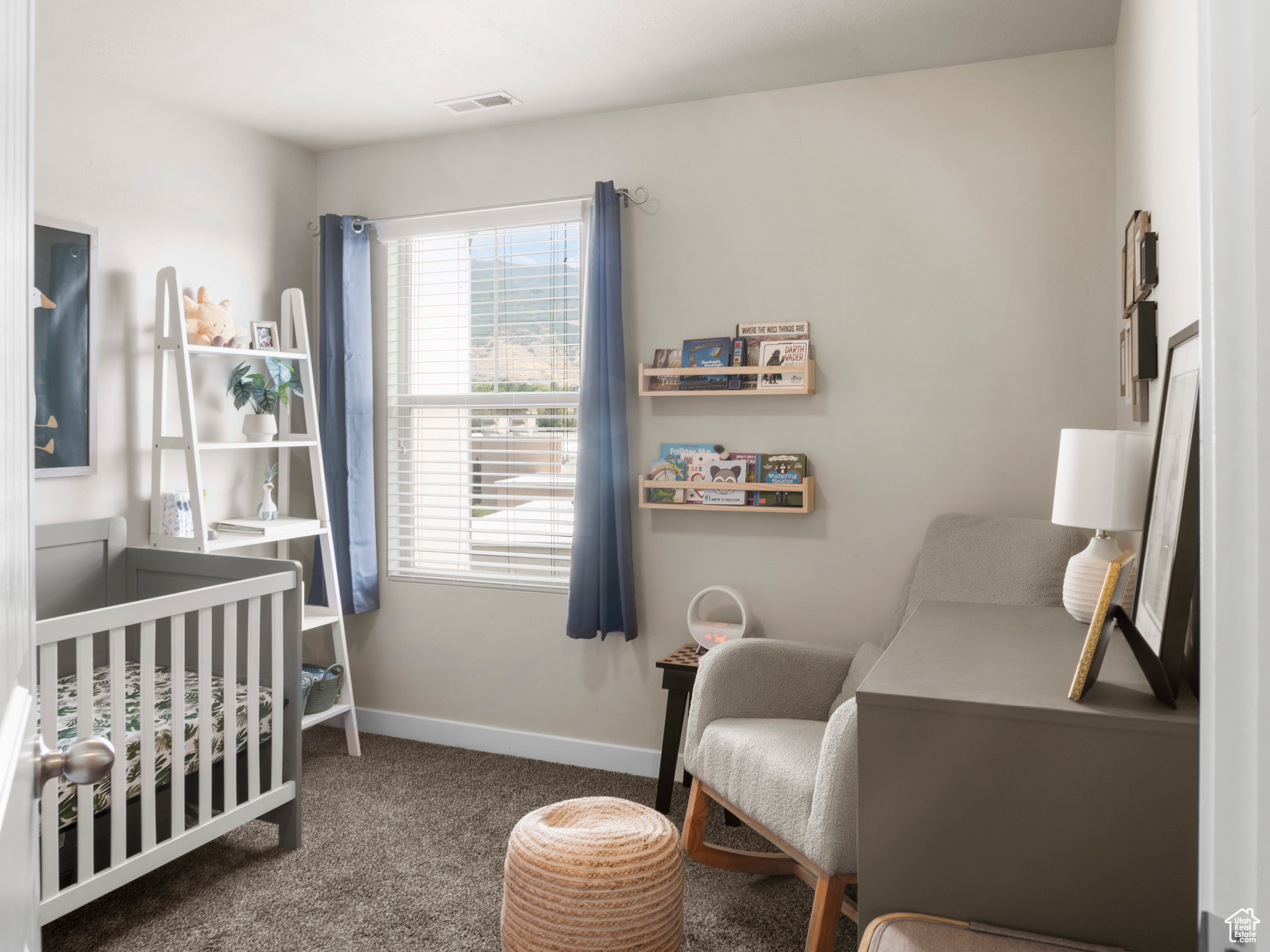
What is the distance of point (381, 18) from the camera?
2.39 m

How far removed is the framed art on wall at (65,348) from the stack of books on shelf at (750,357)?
6.09ft

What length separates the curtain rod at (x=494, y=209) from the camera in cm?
306

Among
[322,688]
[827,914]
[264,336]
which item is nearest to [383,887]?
[322,688]

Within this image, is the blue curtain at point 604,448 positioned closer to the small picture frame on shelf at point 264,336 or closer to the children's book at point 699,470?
the children's book at point 699,470

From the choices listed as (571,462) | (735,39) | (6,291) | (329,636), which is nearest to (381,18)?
(735,39)

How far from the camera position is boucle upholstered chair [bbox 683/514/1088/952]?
5.74 ft

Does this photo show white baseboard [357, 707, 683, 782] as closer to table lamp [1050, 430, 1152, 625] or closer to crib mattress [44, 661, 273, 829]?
crib mattress [44, 661, 273, 829]

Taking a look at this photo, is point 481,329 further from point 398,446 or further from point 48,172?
point 48,172

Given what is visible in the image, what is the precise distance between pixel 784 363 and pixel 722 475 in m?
0.43

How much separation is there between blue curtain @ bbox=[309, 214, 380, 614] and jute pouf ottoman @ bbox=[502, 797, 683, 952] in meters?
1.86

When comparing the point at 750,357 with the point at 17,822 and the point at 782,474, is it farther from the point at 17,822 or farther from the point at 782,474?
the point at 17,822

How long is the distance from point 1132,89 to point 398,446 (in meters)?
A: 2.74
